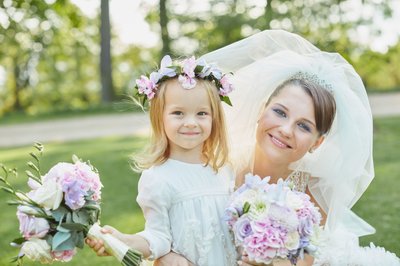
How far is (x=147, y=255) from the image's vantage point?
2902mm

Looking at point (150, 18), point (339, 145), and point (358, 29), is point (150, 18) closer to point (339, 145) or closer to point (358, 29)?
point (358, 29)

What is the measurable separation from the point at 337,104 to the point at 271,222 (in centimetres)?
132

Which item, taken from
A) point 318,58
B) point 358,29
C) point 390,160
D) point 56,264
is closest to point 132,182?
point 56,264

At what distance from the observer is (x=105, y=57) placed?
70.1ft

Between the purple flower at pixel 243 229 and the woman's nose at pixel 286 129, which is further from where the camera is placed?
the woman's nose at pixel 286 129

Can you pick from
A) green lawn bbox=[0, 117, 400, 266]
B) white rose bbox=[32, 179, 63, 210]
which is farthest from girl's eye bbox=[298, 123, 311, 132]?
green lawn bbox=[0, 117, 400, 266]

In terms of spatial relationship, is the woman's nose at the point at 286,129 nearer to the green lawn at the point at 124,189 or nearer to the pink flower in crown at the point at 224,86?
the pink flower in crown at the point at 224,86

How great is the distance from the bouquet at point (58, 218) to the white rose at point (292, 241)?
2.28 feet

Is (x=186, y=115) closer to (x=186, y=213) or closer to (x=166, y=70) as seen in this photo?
(x=166, y=70)

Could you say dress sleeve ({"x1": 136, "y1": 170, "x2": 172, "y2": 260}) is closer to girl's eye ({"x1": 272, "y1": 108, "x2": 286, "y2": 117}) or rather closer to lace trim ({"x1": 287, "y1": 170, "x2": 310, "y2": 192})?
girl's eye ({"x1": 272, "y1": 108, "x2": 286, "y2": 117})

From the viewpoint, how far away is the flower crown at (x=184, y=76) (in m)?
3.09

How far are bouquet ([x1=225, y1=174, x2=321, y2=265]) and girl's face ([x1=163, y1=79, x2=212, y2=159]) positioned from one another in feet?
1.27

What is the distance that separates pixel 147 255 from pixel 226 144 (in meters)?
0.78

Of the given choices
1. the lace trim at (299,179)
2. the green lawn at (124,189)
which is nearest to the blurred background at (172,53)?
the green lawn at (124,189)
